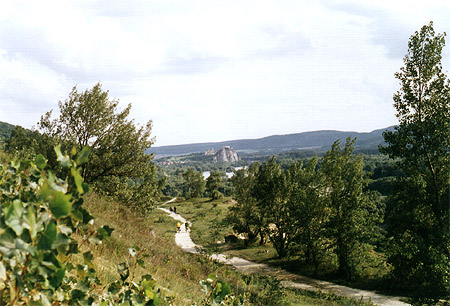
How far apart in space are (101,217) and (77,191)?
9586mm

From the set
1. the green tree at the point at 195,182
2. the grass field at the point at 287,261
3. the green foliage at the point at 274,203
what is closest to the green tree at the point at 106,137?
the grass field at the point at 287,261

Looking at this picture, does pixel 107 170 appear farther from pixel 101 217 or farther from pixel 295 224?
pixel 295 224

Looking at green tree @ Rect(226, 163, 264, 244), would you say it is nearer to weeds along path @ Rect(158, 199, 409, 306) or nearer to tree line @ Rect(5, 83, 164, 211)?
weeds along path @ Rect(158, 199, 409, 306)

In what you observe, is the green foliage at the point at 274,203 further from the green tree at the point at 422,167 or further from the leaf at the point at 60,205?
the leaf at the point at 60,205

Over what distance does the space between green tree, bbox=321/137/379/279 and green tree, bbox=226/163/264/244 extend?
34.0 ft

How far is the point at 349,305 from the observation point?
19.4 m

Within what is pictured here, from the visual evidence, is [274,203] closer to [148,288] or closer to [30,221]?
[148,288]

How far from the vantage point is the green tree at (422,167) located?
1717cm

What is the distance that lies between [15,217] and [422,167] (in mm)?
21706

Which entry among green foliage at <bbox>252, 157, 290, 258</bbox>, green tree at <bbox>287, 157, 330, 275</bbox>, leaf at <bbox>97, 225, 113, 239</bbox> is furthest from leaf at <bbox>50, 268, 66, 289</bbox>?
green foliage at <bbox>252, 157, 290, 258</bbox>

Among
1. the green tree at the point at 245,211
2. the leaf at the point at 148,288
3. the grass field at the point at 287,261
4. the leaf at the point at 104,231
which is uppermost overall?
the leaf at the point at 104,231

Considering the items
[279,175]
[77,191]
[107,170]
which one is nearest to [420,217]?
[279,175]

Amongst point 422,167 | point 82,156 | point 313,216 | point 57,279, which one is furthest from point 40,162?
point 313,216

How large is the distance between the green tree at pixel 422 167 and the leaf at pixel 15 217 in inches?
792
